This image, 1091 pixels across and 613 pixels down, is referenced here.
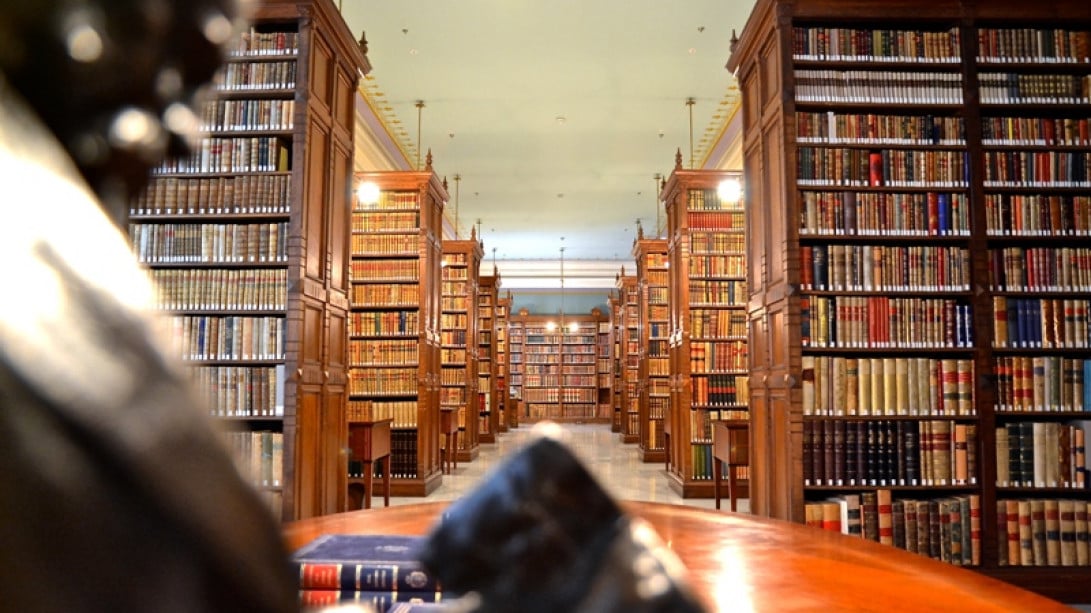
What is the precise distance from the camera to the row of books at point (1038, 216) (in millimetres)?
4262

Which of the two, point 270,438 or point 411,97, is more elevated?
point 411,97

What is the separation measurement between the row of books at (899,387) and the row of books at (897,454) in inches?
3.7

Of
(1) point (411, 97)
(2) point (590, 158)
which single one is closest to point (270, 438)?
(1) point (411, 97)

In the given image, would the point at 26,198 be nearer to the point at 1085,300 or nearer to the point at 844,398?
the point at 844,398

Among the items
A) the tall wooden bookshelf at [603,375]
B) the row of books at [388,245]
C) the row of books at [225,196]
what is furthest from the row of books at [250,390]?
the tall wooden bookshelf at [603,375]

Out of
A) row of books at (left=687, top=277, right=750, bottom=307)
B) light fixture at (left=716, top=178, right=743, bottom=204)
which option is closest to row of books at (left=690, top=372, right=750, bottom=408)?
row of books at (left=687, top=277, right=750, bottom=307)

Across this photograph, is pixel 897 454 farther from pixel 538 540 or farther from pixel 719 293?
pixel 538 540

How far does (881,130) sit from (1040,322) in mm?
1377

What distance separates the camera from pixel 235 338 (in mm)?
4617

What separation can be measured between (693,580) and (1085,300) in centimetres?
424

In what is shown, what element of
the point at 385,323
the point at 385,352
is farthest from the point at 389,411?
the point at 385,323

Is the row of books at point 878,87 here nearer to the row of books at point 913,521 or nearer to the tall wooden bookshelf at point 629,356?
the row of books at point 913,521

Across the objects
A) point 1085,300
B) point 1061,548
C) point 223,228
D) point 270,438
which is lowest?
point 1061,548

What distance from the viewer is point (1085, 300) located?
424cm
